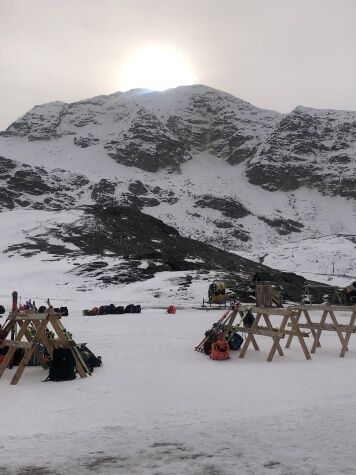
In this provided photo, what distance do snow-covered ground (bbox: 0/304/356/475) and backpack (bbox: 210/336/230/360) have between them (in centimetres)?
38

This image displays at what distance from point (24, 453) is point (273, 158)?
196 metres

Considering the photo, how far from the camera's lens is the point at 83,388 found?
30.7 ft

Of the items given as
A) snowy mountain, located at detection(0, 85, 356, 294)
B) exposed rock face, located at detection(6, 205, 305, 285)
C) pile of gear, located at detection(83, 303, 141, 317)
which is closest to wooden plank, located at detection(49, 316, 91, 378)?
pile of gear, located at detection(83, 303, 141, 317)

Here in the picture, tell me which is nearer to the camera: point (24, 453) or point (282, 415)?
point (24, 453)

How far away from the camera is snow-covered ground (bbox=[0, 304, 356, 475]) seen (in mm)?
5605

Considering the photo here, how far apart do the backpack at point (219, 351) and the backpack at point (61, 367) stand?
3.94 m

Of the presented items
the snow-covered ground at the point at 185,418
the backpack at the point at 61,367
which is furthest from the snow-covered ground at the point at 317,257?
the backpack at the point at 61,367

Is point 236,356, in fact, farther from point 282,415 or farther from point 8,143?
point 8,143

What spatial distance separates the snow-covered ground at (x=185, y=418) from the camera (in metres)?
5.61

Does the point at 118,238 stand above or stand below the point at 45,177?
below

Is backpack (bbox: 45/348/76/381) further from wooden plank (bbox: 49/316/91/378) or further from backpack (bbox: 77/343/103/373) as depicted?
backpack (bbox: 77/343/103/373)

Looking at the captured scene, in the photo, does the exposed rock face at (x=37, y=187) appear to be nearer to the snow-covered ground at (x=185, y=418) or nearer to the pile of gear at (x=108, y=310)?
the pile of gear at (x=108, y=310)

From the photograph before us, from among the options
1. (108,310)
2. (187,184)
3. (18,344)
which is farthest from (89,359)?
(187,184)

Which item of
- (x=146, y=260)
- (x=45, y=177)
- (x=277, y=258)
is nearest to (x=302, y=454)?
(x=146, y=260)
